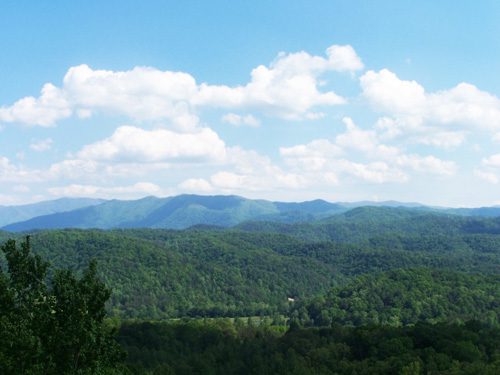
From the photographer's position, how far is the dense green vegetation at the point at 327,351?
107 m

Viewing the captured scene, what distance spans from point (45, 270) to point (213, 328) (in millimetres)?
142320

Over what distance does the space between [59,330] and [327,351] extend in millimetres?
106066

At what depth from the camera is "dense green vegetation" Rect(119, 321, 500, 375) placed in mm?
107094

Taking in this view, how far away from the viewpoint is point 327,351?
408ft

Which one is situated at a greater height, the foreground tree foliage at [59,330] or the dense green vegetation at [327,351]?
the foreground tree foliage at [59,330]

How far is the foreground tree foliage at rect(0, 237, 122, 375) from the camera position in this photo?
27.1 meters

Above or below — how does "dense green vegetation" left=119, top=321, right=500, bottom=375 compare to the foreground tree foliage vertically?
below

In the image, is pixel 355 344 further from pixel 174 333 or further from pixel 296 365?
pixel 174 333

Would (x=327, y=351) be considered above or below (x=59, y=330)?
below

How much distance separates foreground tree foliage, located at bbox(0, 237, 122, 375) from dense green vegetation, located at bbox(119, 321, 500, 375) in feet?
236

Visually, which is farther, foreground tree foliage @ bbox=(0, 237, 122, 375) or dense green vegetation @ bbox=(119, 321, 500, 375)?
dense green vegetation @ bbox=(119, 321, 500, 375)

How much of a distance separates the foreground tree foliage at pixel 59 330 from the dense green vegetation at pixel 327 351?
2830 inches

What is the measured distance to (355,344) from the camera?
433 ft

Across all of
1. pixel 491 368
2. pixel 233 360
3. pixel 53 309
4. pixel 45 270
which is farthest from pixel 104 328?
pixel 233 360
